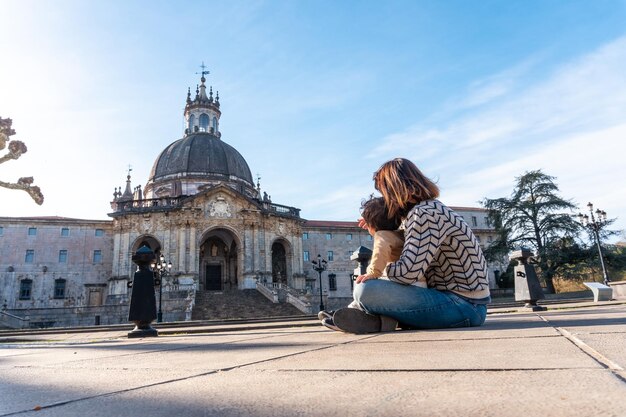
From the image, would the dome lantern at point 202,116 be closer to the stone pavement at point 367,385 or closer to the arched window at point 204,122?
the arched window at point 204,122

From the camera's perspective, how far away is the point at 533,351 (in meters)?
2.18

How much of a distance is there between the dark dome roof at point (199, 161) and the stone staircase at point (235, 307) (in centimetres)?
1487

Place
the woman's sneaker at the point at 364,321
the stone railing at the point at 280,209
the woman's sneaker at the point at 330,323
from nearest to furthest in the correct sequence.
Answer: the woman's sneaker at the point at 364,321
the woman's sneaker at the point at 330,323
the stone railing at the point at 280,209

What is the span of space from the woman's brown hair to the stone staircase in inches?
964

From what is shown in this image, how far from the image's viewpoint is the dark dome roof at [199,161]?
4250 cm

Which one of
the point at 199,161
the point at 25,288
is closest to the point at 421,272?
the point at 199,161

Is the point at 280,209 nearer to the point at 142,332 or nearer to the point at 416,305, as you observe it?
the point at 142,332

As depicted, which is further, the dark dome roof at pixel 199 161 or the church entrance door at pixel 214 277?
the dark dome roof at pixel 199 161

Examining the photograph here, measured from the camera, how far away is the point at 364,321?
167 inches

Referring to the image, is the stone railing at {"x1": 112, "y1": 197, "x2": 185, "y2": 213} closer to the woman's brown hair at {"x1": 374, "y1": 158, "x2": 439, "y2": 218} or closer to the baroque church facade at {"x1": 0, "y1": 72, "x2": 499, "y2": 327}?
the baroque church facade at {"x1": 0, "y1": 72, "x2": 499, "y2": 327}

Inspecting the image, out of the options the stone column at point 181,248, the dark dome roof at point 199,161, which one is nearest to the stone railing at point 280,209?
the dark dome roof at point 199,161

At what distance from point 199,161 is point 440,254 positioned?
Result: 41.2m

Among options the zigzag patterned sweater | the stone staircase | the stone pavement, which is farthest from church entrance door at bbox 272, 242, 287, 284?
the stone pavement

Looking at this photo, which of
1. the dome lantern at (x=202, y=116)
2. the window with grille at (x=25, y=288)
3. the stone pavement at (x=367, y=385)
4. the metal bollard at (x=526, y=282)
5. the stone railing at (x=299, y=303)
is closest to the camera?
the stone pavement at (x=367, y=385)
